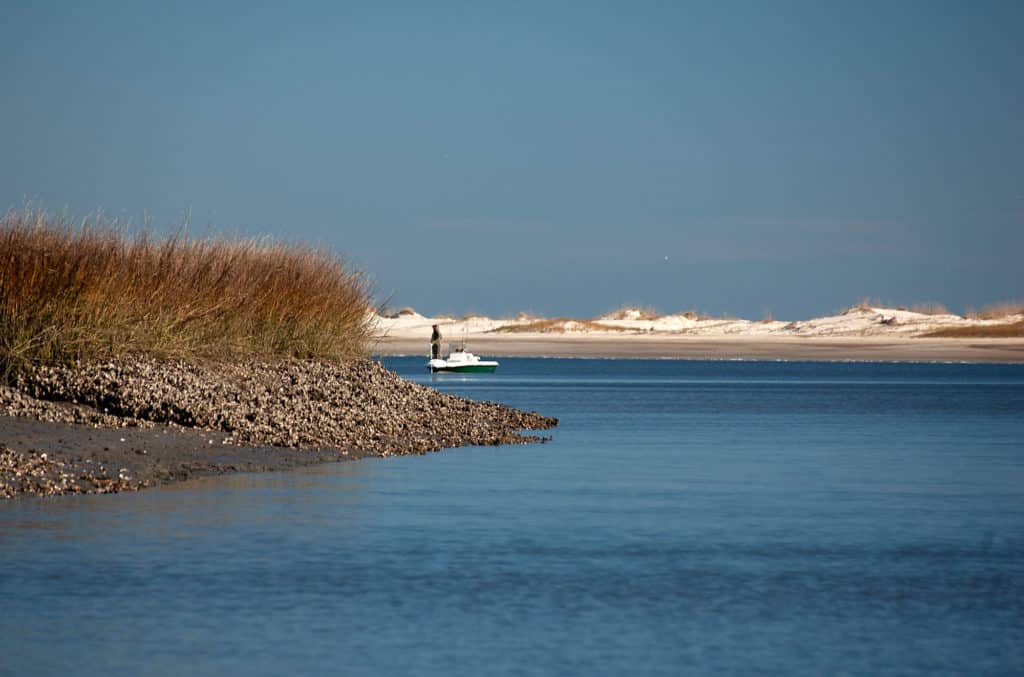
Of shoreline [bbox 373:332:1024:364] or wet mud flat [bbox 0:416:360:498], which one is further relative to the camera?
shoreline [bbox 373:332:1024:364]

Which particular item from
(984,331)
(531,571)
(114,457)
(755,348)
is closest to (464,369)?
(114,457)

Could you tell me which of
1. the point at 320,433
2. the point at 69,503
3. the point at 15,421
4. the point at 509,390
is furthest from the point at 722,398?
the point at 69,503

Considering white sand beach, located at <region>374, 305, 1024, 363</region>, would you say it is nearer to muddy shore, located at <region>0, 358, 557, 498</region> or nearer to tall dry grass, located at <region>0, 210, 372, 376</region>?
tall dry grass, located at <region>0, 210, 372, 376</region>

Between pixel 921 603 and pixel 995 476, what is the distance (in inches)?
435

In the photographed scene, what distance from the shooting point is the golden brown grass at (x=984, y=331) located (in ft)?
452

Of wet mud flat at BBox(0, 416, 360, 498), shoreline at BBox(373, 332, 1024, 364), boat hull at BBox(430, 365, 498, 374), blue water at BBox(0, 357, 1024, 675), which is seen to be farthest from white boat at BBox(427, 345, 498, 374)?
wet mud flat at BBox(0, 416, 360, 498)

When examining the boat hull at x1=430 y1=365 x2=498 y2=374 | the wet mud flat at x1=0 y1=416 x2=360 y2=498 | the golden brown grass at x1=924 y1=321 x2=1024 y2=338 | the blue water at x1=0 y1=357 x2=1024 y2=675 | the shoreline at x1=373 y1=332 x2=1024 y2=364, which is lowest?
the blue water at x1=0 y1=357 x2=1024 y2=675

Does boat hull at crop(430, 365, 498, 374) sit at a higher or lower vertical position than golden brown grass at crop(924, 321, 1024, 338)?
lower

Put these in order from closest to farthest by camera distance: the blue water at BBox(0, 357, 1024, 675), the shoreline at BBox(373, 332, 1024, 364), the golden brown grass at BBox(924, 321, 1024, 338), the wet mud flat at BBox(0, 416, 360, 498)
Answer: the blue water at BBox(0, 357, 1024, 675)
the wet mud flat at BBox(0, 416, 360, 498)
the shoreline at BBox(373, 332, 1024, 364)
the golden brown grass at BBox(924, 321, 1024, 338)

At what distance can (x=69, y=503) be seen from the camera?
53.2 ft

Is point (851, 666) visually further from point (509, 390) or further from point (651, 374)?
point (651, 374)

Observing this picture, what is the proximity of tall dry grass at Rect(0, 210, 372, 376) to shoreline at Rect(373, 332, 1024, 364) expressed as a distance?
85.2m

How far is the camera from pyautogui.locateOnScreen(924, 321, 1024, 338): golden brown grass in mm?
137625

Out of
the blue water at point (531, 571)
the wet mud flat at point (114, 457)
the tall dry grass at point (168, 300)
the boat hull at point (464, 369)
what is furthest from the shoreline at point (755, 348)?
the wet mud flat at point (114, 457)
